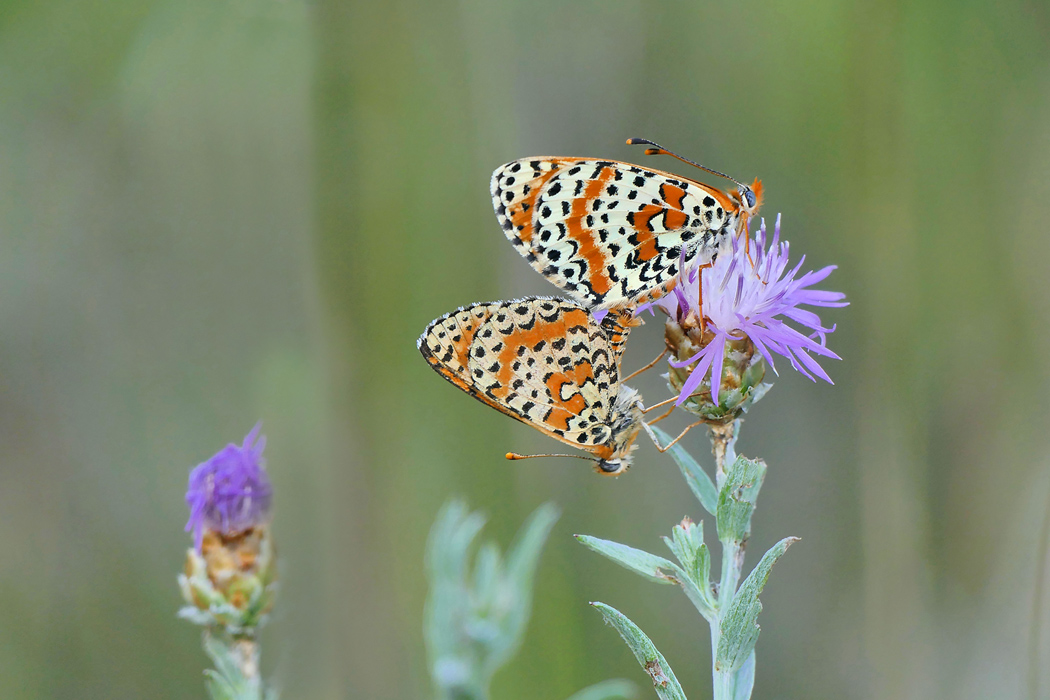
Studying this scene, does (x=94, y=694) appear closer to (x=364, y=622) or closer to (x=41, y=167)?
(x=364, y=622)

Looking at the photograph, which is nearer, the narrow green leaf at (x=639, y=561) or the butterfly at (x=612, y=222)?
the narrow green leaf at (x=639, y=561)

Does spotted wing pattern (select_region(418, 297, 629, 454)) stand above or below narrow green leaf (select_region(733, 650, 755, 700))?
above

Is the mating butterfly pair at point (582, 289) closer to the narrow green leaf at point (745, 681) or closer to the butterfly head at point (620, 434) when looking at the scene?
the butterfly head at point (620, 434)

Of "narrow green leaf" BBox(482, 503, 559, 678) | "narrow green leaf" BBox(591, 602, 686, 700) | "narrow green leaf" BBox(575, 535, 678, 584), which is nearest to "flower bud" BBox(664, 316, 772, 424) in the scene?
"narrow green leaf" BBox(575, 535, 678, 584)

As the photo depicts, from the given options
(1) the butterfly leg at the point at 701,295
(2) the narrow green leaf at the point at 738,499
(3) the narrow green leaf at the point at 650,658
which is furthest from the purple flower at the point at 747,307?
(3) the narrow green leaf at the point at 650,658

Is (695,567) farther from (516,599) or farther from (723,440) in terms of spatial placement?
(516,599)

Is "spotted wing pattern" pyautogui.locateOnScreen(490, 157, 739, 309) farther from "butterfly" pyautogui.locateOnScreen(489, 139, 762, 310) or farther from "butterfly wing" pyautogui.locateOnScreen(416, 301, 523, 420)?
"butterfly wing" pyautogui.locateOnScreen(416, 301, 523, 420)

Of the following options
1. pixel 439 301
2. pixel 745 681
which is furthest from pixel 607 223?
pixel 439 301
